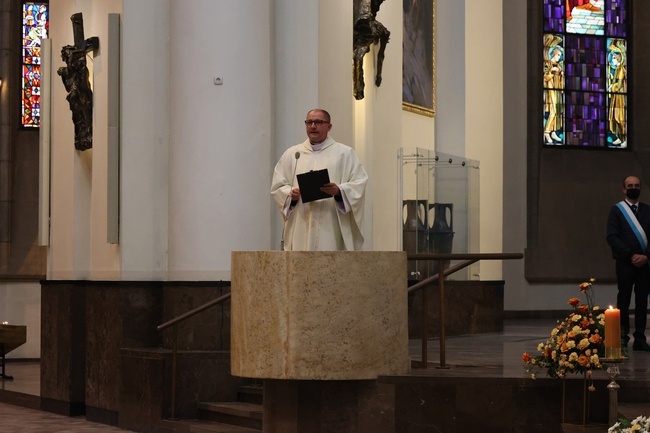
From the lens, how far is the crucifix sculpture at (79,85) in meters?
14.1

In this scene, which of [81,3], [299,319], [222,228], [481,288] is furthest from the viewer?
[481,288]

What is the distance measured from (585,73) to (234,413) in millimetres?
14264

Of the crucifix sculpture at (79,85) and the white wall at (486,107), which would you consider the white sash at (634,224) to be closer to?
the crucifix sculpture at (79,85)

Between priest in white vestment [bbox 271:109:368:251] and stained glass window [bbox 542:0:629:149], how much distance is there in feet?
46.2

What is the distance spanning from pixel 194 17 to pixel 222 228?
7.03 feet

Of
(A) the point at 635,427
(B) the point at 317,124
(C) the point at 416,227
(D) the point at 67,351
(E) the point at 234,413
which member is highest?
(B) the point at 317,124

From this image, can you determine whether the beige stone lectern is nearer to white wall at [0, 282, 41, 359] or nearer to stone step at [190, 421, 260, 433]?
stone step at [190, 421, 260, 433]

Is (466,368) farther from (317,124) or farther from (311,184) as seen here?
(317,124)

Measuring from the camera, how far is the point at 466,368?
1001 cm

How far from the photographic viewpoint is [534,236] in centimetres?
2298

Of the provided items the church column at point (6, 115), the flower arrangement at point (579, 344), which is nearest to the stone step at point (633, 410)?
the flower arrangement at point (579, 344)

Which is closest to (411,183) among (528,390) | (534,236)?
(528,390)

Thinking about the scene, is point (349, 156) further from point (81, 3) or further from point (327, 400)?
point (81, 3)

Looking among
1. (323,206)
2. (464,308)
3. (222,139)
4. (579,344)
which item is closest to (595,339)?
(579,344)
